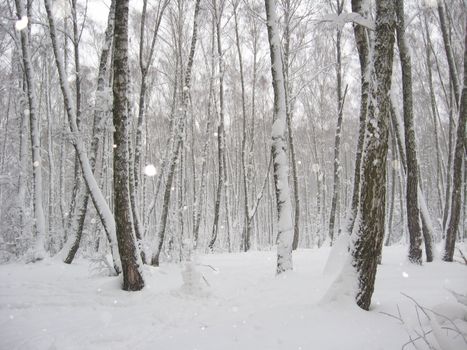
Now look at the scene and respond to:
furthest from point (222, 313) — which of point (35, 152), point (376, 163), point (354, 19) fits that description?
point (35, 152)

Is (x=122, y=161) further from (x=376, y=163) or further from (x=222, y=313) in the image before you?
(x=376, y=163)

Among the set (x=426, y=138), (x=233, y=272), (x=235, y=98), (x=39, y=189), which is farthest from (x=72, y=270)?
(x=426, y=138)

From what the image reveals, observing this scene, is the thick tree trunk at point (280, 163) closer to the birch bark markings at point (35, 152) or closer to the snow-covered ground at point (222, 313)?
the snow-covered ground at point (222, 313)

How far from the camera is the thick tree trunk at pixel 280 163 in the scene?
631 centimetres

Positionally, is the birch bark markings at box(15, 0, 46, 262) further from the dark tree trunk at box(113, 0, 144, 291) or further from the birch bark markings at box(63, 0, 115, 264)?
the dark tree trunk at box(113, 0, 144, 291)

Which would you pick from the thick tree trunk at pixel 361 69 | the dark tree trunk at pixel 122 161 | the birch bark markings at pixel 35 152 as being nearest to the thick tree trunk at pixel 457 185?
the thick tree trunk at pixel 361 69

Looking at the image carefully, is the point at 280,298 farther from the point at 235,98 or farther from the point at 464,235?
the point at 235,98

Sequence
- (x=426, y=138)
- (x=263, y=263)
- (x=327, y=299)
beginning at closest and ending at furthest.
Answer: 1. (x=327, y=299)
2. (x=263, y=263)
3. (x=426, y=138)

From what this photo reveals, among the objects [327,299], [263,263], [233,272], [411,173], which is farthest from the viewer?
[263,263]

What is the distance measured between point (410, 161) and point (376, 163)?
364 cm

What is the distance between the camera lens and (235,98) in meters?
21.1

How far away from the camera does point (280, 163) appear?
643 cm

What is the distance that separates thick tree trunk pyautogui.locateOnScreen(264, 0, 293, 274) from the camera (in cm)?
631

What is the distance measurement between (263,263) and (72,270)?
456cm
